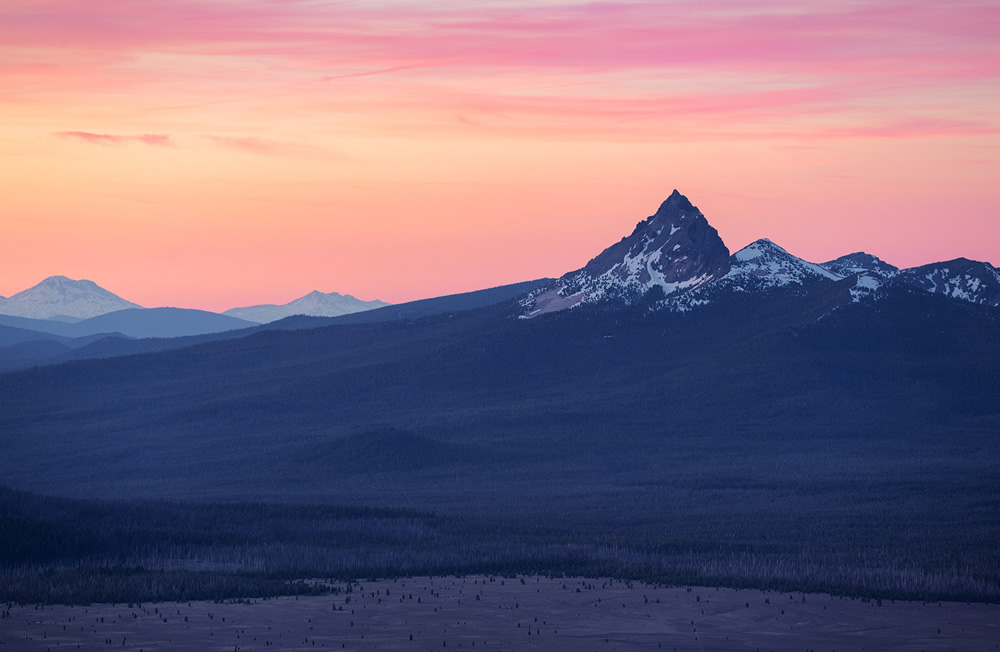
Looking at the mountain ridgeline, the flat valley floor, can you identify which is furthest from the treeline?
the flat valley floor

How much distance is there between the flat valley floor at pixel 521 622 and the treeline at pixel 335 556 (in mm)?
2927

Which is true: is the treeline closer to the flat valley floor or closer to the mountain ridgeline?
the mountain ridgeline

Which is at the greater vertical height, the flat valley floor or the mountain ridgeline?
the mountain ridgeline

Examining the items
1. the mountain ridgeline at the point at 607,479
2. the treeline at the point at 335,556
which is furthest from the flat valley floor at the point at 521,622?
the mountain ridgeline at the point at 607,479

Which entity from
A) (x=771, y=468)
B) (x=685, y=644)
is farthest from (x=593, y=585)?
(x=771, y=468)

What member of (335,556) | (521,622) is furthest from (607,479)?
(521,622)

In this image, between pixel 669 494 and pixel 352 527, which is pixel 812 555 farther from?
pixel 669 494

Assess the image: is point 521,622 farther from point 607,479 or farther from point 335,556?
point 607,479

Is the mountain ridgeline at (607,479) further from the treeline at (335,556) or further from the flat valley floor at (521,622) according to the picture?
the flat valley floor at (521,622)

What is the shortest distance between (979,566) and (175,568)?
37663 millimetres

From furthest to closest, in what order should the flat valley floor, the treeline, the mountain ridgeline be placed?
1. the mountain ridgeline
2. the treeline
3. the flat valley floor

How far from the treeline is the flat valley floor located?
2.93m

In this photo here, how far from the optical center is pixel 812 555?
78.4 meters

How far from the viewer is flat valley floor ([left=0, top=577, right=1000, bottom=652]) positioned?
5472cm
